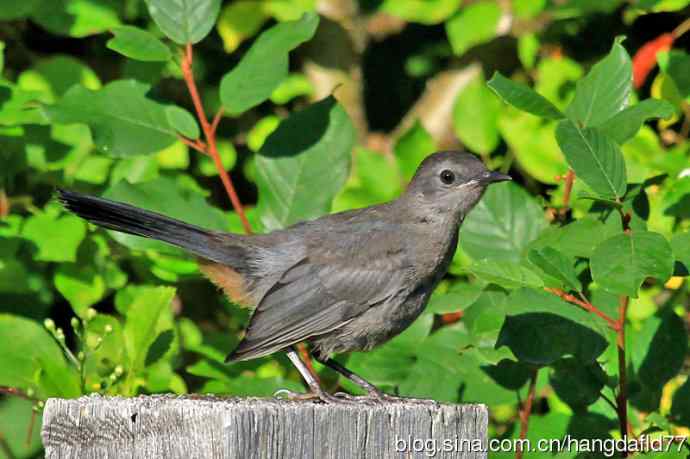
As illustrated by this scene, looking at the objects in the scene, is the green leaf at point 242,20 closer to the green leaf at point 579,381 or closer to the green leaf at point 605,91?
the green leaf at point 605,91

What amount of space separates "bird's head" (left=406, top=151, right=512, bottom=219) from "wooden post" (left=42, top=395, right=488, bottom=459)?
1.72 meters

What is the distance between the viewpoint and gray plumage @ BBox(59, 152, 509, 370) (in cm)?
366

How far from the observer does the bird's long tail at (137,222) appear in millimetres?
3576

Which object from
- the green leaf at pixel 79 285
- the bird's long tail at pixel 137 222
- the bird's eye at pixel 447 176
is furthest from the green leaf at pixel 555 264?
the green leaf at pixel 79 285

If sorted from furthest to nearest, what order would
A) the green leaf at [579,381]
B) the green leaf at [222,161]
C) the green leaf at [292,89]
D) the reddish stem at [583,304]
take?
the green leaf at [292,89] < the green leaf at [222,161] < the green leaf at [579,381] < the reddish stem at [583,304]

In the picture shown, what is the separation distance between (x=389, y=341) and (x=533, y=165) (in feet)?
3.50

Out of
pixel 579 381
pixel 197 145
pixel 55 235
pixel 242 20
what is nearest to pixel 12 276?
pixel 55 235

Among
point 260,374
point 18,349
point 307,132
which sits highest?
point 307,132

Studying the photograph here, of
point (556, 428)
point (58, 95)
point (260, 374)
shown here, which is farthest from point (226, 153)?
point (556, 428)

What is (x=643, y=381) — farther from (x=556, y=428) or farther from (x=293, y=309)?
(x=293, y=309)

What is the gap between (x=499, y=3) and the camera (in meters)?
4.94

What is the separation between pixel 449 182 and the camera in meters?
4.14

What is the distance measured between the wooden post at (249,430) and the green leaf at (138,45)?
1.42 metres

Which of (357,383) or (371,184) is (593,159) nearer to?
(357,383)
